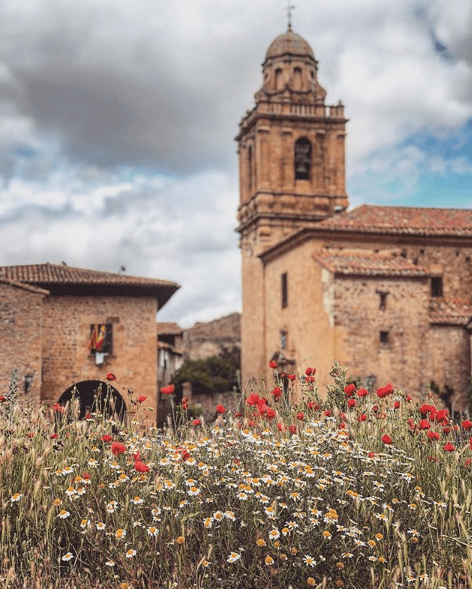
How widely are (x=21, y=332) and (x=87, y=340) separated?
2365 millimetres

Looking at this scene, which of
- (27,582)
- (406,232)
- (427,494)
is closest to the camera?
(27,582)

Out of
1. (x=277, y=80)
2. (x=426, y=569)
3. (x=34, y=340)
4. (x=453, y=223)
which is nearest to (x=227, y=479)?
(x=426, y=569)

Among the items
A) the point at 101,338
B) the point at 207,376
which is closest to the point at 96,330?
the point at 101,338

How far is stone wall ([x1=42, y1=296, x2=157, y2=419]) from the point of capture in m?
24.4

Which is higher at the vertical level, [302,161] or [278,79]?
[278,79]

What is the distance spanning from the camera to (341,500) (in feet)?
17.4

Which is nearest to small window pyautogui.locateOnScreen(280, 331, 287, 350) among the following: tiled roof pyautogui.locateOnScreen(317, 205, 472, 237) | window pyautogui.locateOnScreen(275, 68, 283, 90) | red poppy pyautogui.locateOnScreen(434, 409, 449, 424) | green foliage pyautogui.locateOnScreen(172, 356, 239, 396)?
tiled roof pyautogui.locateOnScreen(317, 205, 472, 237)

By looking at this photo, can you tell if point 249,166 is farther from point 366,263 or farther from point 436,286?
point 366,263

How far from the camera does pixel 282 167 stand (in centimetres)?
3756

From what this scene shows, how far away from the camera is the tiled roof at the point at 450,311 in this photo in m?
27.6

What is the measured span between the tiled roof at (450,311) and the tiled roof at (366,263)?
1.77m

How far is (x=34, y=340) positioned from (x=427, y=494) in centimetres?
1830

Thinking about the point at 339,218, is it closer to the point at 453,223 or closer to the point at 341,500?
the point at 453,223

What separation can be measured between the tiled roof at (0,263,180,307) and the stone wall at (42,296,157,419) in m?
0.22
